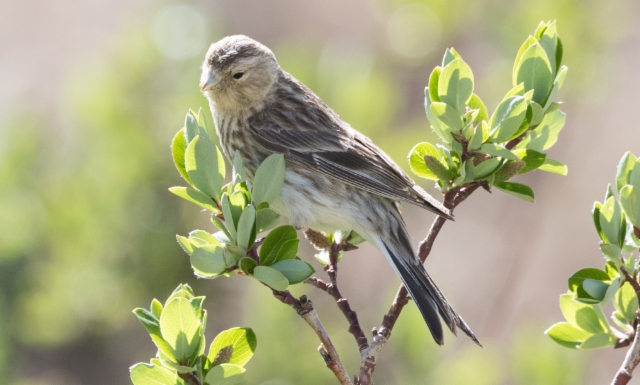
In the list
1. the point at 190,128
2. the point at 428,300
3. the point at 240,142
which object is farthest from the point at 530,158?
the point at 240,142

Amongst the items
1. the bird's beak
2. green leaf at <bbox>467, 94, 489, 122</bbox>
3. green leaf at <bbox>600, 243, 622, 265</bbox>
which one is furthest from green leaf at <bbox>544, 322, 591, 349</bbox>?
the bird's beak

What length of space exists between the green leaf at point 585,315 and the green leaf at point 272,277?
2.31ft

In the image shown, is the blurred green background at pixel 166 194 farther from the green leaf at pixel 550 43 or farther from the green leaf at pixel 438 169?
the green leaf at pixel 550 43

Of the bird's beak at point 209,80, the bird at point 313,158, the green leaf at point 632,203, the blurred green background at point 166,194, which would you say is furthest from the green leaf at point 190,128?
the blurred green background at point 166,194

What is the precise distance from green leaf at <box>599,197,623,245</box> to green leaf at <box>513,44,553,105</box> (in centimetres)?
41

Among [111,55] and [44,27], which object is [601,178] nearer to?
[111,55]

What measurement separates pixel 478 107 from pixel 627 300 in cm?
64

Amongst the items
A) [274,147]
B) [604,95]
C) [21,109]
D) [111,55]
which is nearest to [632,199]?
[274,147]

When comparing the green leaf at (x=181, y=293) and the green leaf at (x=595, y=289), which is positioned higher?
the green leaf at (x=595, y=289)

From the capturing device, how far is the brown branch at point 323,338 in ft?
5.95

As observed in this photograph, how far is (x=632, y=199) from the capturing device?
5.53 feet

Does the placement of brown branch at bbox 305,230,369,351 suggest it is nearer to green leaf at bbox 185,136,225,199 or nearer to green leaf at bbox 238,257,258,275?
green leaf at bbox 238,257,258,275

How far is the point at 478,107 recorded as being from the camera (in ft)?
6.77

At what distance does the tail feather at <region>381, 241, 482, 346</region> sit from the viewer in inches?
94.9
